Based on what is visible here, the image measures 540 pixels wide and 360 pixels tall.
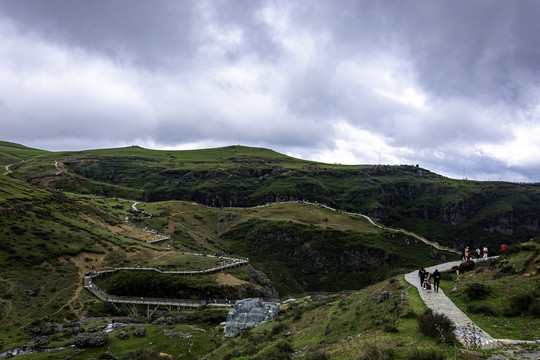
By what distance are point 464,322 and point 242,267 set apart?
68.7m

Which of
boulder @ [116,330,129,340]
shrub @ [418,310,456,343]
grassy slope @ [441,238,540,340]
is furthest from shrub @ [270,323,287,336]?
boulder @ [116,330,129,340]

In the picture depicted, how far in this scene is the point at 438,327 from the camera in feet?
49.8

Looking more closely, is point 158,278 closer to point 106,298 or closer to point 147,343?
point 106,298

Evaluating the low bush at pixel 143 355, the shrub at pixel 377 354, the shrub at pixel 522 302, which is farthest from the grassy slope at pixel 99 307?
the low bush at pixel 143 355

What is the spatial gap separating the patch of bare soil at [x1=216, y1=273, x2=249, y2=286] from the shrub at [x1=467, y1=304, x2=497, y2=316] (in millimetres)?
56122

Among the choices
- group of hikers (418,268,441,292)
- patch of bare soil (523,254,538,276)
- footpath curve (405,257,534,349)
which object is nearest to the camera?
footpath curve (405,257,534,349)

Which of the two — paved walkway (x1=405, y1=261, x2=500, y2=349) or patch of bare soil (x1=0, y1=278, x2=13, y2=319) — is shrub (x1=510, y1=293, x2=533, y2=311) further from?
patch of bare soil (x1=0, y1=278, x2=13, y2=319)

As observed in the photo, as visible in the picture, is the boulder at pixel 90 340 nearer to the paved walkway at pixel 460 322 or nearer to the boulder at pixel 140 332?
the boulder at pixel 140 332

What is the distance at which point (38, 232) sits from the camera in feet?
242

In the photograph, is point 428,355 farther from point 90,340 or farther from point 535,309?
point 90,340

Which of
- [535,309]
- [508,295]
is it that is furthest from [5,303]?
[535,309]

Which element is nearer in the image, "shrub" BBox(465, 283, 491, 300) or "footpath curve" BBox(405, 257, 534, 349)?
"footpath curve" BBox(405, 257, 534, 349)

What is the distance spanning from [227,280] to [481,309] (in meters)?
58.7

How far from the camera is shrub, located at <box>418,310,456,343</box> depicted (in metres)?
14.9
